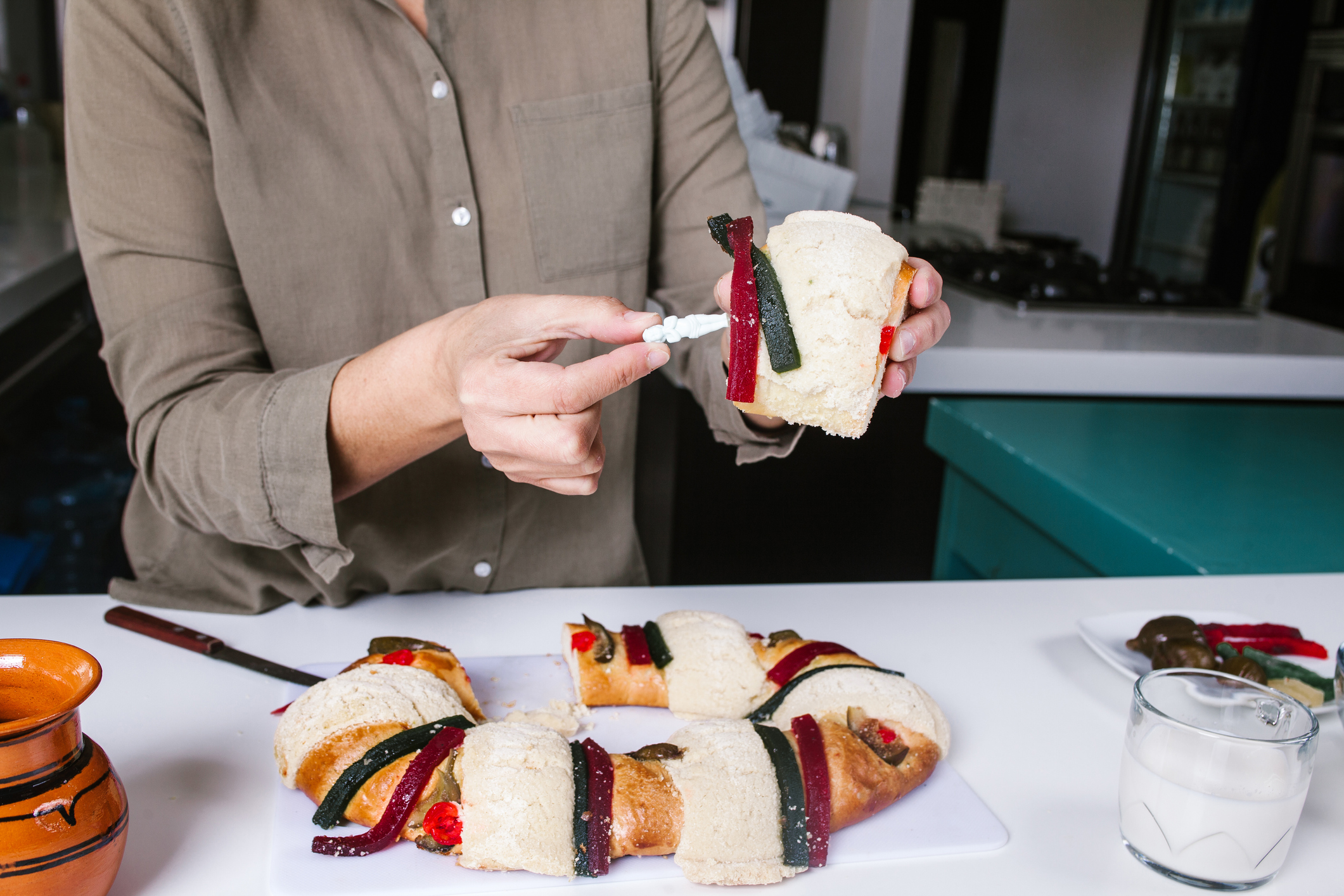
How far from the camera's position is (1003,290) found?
2.47 meters

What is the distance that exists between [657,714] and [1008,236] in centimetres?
339

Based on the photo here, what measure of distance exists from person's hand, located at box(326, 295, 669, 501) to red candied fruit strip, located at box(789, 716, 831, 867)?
25cm

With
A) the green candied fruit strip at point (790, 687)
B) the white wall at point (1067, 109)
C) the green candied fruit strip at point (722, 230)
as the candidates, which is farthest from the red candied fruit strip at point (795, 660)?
the white wall at point (1067, 109)

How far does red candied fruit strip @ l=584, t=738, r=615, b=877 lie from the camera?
68cm

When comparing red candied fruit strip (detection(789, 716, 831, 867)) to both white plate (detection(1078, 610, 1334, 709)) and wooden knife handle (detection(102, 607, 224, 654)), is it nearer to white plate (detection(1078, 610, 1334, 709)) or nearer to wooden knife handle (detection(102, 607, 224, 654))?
white plate (detection(1078, 610, 1334, 709))

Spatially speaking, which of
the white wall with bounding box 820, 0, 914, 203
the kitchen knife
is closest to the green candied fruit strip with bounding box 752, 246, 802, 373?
the kitchen knife

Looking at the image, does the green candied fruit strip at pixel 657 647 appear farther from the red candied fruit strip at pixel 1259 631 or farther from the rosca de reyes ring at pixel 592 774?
the red candied fruit strip at pixel 1259 631

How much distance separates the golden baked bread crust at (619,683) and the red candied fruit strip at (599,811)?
14 centimetres

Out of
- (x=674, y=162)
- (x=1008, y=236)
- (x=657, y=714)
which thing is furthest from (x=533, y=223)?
(x=1008, y=236)

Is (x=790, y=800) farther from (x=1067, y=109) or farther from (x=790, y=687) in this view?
(x=1067, y=109)

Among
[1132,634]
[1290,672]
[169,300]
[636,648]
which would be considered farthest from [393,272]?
[1290,672]

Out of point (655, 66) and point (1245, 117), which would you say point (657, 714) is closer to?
point (655, 66)

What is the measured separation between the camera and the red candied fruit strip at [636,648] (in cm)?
88

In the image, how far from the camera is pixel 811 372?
78cm
